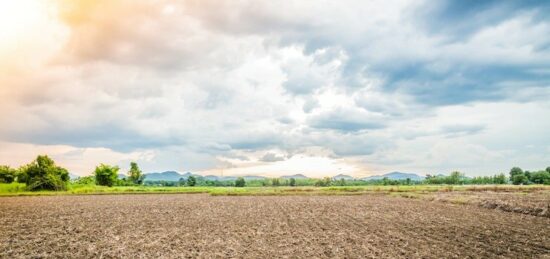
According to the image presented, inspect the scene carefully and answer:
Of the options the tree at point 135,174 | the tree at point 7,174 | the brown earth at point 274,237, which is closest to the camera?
the brown earth at point 274,237

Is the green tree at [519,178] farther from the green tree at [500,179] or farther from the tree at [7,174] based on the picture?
the tree at [7,174]

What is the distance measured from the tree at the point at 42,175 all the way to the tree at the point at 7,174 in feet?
50.2

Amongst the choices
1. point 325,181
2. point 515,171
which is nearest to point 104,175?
point 325,181

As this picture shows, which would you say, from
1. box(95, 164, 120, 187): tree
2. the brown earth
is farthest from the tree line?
the brown earth

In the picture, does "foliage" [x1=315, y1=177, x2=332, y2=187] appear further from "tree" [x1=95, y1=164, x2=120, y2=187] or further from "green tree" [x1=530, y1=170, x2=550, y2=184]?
"tree" [x1=95, y1=164, x2=120, y2=187]

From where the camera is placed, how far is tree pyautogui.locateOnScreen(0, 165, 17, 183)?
276 ft

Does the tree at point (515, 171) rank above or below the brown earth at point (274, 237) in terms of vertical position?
above

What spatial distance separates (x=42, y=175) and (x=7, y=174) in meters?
21.3

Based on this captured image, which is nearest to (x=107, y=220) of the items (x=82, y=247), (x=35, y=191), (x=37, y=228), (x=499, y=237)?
(x=37, y=228)

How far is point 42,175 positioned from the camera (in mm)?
70375

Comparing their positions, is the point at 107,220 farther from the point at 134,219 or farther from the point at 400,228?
the point at 400,228

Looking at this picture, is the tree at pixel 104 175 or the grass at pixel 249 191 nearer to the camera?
the grass at pixel 249 191

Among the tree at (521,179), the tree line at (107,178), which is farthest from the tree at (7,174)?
the tree at (521,179)

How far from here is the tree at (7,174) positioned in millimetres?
84062
